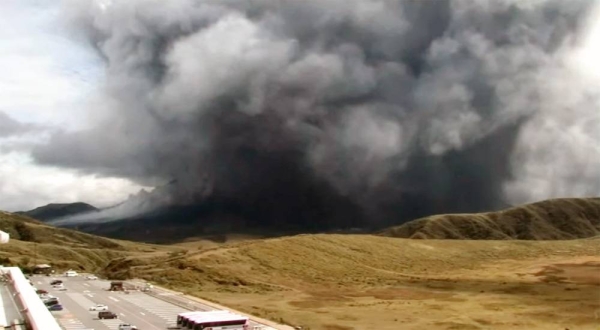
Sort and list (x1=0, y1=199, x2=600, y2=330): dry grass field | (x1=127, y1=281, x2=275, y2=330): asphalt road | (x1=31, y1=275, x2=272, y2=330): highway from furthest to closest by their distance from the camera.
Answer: (x1=0, y1=199, x2=600, y2=330): dry grass field, (x1=127, y1=281, x2=275, y2=330): asphalt road, (x1=31, y1=275, x2=272, y2=330): highway

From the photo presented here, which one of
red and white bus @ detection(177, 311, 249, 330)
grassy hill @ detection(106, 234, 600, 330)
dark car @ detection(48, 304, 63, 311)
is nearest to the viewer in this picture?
red and white bus @ detection(177, 311, 249, 330)

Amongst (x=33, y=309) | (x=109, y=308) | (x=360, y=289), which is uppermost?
(x=33, y=309)

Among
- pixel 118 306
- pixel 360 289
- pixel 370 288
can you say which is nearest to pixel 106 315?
pixel 118 306

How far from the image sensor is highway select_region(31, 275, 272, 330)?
79875 millimetres

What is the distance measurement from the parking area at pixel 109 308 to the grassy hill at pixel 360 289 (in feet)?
45.9

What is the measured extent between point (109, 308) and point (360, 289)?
64268 mm

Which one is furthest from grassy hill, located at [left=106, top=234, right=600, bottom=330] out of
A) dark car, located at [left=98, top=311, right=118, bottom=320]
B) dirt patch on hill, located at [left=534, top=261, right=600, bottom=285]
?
dark car, located at [left=98, top=311, right=118, bottom=320]

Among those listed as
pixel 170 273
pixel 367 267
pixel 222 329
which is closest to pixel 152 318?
pixel 222 329

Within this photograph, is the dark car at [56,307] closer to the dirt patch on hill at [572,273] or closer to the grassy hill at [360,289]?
the grassy hill at [360,289]

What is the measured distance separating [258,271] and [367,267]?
43542mm

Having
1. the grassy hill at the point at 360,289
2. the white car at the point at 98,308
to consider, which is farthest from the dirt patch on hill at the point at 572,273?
the white car at the point at 98,308

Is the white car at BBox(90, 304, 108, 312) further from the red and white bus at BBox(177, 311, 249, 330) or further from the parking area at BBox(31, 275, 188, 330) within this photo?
the red and white bus at BBox(177, 311, 249, 330)

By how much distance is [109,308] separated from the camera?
313 feet

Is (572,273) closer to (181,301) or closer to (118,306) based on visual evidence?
(181,301)
